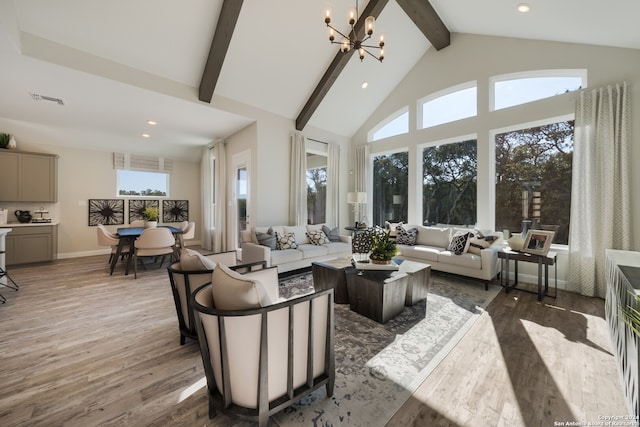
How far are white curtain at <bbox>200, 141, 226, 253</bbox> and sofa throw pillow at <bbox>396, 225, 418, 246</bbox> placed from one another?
13.2ft

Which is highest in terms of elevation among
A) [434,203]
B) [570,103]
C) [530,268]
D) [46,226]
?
[570,103]

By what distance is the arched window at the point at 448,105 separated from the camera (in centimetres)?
476

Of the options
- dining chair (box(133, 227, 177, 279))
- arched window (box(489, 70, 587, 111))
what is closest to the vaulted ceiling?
arched window (box(489, 70, 587, 111))

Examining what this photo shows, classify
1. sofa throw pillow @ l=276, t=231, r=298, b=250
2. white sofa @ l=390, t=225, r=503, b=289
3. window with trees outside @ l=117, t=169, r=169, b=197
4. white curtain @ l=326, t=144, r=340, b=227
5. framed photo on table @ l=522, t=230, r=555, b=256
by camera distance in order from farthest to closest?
1. window with trees outside @ l=117, t=169, r=169, b=197
2. white curtain @ l=326, t=144, r=340, b=227
3. sofa throw pillow @ l=276, t=231, r=298, b=250
4. white sofa @ l=390, t=225, r=503, b=289
5. framed photo on table @ l=522, t=230, r=555, b=256

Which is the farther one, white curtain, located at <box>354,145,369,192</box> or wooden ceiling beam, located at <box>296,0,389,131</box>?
white curtain, located at <box>354,145,369,192</box>

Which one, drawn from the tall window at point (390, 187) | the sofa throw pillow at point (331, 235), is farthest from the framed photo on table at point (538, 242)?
the sofa throw pillow at point (331, 235)

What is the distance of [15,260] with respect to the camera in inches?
186

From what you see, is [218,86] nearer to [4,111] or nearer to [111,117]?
[111,117]

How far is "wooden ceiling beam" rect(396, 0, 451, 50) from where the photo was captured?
3.96 metres

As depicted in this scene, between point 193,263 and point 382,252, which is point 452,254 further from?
point 193,263

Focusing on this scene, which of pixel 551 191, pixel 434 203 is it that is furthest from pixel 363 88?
pixel 551 191

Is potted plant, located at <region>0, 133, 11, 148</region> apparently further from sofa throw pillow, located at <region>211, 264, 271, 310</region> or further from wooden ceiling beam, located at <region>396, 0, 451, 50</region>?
wooden ceiling beam, located at <region>396, 0, 451, 50</region>

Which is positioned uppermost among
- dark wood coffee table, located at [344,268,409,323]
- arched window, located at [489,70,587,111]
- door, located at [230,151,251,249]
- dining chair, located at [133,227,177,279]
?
arched window, located at [489,70,587,111]

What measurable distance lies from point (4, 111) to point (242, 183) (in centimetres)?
395
